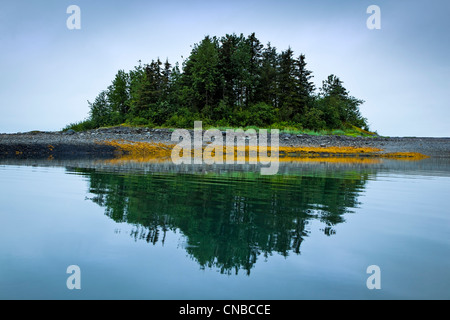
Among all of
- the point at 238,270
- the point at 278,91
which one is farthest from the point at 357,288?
the point at 278,91

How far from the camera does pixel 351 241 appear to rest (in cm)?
360

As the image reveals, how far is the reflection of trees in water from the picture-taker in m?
3.24

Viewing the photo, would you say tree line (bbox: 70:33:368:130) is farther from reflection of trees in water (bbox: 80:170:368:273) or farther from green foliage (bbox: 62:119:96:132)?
reflection of trees in water (bbox: 80:170:368:273)

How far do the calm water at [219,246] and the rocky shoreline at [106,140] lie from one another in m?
15.9

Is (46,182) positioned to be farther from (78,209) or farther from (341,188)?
(341,188)

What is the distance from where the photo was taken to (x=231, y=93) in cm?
3984

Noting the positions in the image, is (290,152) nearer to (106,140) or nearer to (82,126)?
(106,140)

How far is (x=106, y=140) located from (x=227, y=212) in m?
22.0

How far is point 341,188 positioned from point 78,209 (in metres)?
5.94

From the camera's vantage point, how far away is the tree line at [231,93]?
3678cm

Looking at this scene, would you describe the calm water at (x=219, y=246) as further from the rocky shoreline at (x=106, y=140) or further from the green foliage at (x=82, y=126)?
the green foliage at (x=82, y=126)

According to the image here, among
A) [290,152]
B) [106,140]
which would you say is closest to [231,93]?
[290,152]

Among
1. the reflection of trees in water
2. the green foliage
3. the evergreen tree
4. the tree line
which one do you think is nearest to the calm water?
the reflection of trees in water

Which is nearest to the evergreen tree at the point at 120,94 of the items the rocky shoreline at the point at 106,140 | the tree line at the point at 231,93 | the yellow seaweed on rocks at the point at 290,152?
the tree line at the point at 231,93
